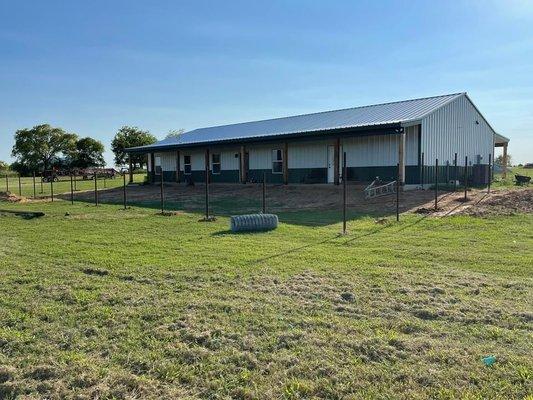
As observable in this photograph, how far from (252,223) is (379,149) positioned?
505 inches

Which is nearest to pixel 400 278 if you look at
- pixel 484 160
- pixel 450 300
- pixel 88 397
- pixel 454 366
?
pixel 450 300

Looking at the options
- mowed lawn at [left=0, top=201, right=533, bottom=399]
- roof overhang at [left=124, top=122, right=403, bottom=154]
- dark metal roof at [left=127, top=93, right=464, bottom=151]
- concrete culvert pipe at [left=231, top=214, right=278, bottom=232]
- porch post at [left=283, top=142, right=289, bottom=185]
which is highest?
dark metal roof at [left=127, top=93, right=464, bottom=151]

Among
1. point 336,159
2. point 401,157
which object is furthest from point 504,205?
point 336,159

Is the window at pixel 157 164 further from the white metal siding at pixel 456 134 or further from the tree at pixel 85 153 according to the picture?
the tree at pixel 85 153

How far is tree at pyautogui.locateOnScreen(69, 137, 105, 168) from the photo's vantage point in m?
76.9

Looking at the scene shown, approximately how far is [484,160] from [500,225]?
1822 cm

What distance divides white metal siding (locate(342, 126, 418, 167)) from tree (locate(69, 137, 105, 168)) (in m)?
62.3

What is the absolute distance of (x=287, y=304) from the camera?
17.1ft

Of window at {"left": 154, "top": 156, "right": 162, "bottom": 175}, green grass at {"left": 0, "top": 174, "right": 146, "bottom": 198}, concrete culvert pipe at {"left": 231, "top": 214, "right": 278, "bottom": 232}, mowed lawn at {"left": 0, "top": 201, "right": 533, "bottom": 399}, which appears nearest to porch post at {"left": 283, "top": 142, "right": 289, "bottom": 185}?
concrete culvert pipe at {"left": 231, "top": 214, "right": 278, "bottom": 232}

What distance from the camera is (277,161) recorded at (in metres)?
27.4

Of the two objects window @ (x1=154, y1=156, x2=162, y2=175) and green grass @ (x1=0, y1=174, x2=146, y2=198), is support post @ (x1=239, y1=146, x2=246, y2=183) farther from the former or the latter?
green grass @ (x1=0, y1=174, x2=146, y2=198)

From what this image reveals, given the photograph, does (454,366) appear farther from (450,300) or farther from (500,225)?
(500,225)

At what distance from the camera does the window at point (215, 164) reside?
103 feet

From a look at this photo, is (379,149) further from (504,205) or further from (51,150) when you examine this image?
(51,150)
